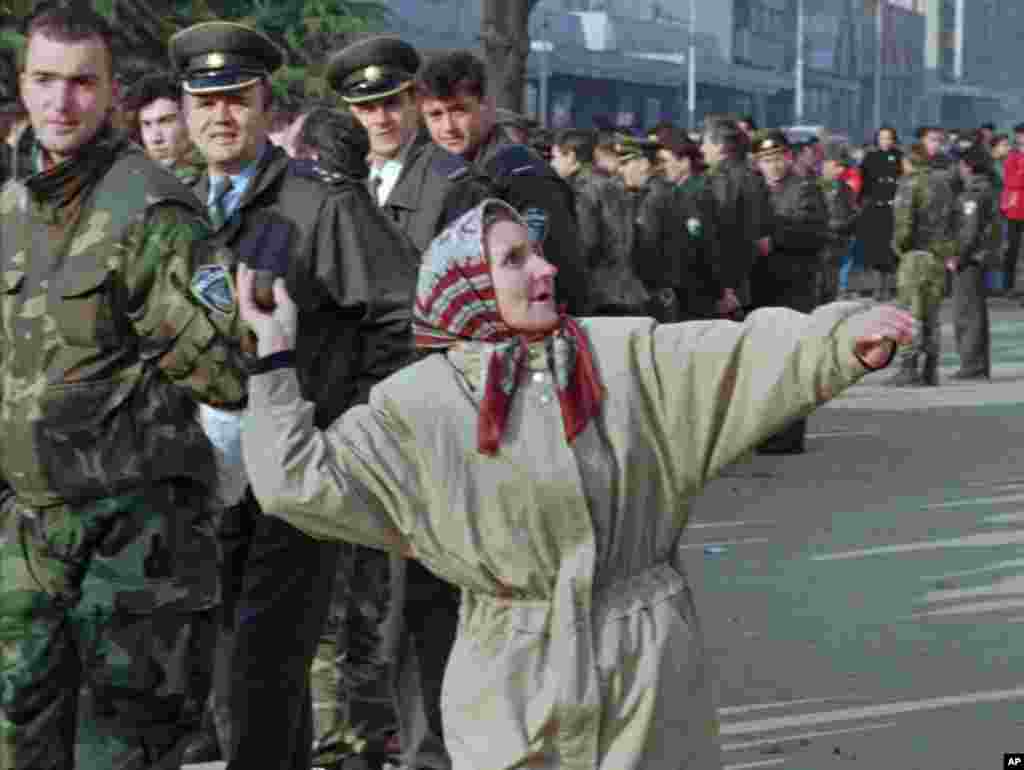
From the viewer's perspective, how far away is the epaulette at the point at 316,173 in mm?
7195

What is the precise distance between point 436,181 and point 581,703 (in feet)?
10.5

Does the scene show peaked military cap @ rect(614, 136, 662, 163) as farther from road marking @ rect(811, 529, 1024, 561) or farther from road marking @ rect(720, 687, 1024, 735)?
road marking @ rect(720, 687, 1024, 735)

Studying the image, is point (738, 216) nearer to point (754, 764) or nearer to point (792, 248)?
point (792, 248)

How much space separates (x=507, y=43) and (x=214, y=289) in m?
14.0

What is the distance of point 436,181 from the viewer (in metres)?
7.75

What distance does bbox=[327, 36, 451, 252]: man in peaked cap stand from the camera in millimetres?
7750

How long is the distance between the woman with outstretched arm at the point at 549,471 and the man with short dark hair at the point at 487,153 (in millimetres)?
3614

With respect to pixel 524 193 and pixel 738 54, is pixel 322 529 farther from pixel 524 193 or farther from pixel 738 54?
pixel 738 54

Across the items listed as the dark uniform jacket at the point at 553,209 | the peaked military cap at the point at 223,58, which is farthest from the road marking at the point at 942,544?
the peaked military cap at the point at 223,58

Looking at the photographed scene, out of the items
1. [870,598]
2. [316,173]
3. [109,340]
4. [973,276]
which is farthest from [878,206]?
[109,340]

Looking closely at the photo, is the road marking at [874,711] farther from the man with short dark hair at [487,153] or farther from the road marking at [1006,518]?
the road marking at [1006,518]

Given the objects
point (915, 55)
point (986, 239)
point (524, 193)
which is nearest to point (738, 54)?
point (915, 55)

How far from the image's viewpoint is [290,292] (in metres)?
6.99

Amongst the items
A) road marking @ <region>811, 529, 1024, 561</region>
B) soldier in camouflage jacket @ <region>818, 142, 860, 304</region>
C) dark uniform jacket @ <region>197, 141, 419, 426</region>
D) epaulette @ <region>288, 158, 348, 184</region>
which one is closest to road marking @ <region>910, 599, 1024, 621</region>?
road marking @ <region>811, 529, 1024, 561</region>
